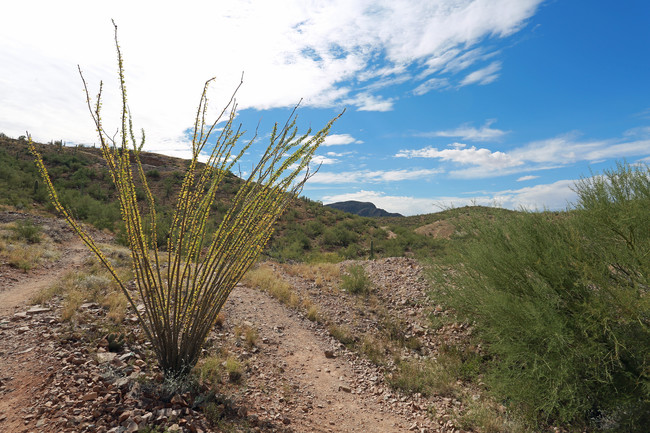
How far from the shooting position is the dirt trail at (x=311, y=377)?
14.7 ft

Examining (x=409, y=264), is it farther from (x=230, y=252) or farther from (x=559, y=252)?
(x=230, y=252)

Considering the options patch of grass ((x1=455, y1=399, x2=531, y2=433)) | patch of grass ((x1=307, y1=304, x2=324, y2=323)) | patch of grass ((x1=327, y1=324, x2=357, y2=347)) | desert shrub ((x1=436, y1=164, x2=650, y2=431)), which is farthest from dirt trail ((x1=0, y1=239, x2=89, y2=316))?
desert shrub ((x1=436, y1=164, x2=650, y2=431))

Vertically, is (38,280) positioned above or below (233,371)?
above

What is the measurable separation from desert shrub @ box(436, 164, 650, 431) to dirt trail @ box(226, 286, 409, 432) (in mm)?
2012

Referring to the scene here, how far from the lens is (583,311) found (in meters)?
4.19

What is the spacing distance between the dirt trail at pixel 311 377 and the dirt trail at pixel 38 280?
3871 millimetres

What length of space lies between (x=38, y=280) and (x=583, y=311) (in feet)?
37.2

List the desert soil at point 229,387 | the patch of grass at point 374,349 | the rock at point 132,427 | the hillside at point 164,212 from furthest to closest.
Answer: the hillside at point 164,212 → the patch of grass at point 374,349 → the desert soil at point 229,387 → the rock at point 132,427

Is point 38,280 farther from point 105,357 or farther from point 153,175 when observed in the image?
point 153,175

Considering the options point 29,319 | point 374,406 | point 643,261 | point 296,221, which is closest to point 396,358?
point 374,406

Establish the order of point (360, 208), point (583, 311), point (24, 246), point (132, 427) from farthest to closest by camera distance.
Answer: point (360, 208) → point (24, 246) → point (583, 311) → point (132, 427)

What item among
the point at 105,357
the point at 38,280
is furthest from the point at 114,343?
the point at 38,280

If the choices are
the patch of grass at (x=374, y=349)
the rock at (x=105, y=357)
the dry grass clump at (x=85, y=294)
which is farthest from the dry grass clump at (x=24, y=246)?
the patch of grass at (x=374, y=349)

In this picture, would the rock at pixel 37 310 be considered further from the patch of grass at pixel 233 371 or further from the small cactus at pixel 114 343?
the patch of grass at pixel 233 371
